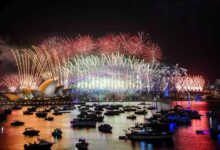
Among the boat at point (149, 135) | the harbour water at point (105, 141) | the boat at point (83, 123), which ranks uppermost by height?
the boat at point (83, 123)

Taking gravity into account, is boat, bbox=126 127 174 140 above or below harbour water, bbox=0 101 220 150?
above

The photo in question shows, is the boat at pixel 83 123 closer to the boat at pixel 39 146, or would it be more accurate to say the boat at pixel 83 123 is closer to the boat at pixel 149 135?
the boat at pixel 149 135

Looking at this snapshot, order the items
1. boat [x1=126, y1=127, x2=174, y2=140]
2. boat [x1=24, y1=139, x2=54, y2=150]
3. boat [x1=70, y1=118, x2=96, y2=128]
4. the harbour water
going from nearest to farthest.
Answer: boat [x1=24, y1=139, x2=54, y2=150], the harbour water, boat [x1=126, y1=127, x2=174, y2=140], boat [x1=70, y1=118, x2=96, y2=128]

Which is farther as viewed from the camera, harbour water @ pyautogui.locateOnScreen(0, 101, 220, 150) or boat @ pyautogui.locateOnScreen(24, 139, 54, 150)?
harbour water @ pyautogui.locateOnScreen(0, 101, 220, 150)

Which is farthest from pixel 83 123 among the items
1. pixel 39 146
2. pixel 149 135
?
pixel 39 146

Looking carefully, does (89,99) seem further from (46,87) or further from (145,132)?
(145,132)

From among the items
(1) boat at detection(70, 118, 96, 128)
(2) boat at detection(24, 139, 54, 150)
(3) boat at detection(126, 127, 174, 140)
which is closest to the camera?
(2) boat at detection(24, 139, 54, 150)

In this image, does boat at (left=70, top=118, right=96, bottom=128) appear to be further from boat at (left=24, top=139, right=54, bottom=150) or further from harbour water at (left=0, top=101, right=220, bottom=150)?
boat at (left=24, top=139, right=54, bottom=150)

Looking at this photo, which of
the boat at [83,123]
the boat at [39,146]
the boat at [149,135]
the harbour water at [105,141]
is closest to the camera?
the boat at [39,146]

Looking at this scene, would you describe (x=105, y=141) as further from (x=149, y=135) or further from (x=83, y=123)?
(x=83, y=123)

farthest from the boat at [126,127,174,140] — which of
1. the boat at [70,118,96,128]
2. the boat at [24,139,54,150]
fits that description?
the boat at [70,118,96,128]

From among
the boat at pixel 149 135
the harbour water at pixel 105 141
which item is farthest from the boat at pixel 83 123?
the boat at pixel 149 135

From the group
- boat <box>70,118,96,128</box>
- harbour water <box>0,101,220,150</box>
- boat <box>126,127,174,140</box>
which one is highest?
boat <box>70,118,96,128</box>
